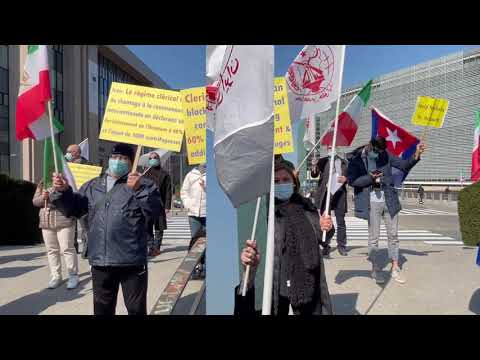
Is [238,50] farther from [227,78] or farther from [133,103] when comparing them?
[133,103]

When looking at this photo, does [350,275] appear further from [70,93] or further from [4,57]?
[70,93]

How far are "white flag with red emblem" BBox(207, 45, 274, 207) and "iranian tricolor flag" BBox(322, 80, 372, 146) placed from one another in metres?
3.00

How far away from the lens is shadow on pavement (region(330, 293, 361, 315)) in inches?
164

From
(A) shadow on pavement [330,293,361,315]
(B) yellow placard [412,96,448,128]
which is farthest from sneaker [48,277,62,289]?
(B) yellow placard [412,96,448,128]

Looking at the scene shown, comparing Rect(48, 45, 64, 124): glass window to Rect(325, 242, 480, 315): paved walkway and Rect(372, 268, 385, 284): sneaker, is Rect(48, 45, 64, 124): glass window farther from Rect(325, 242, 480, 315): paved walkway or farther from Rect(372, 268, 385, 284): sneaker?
Rect(372, 268, 385, 284): sneaker

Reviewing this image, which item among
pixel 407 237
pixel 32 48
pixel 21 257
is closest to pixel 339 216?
pixel 407 237

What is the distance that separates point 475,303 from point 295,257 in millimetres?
3081

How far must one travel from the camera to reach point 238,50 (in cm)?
220

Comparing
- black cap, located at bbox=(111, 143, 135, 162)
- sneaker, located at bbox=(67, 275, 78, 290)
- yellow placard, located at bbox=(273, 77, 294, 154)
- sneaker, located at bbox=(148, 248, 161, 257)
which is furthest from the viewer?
sneaker, located at bbox=(148, 248, 161, 257)

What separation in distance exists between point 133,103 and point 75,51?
92.4 ft

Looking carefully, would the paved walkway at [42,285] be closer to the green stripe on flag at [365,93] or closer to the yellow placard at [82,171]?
the yellow placard at [82,171]

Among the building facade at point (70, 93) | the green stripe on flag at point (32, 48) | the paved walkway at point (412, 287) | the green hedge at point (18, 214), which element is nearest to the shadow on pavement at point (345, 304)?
the paved walkway at point (412, 287)

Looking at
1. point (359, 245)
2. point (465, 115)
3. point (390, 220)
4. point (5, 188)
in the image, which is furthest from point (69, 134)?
point (465, 115)
